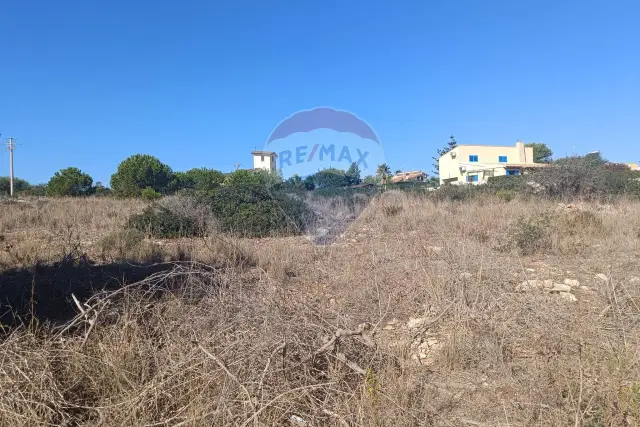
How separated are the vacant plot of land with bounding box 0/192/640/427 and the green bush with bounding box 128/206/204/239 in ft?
13.5

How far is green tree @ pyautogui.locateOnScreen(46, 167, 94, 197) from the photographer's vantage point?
24.5 meters

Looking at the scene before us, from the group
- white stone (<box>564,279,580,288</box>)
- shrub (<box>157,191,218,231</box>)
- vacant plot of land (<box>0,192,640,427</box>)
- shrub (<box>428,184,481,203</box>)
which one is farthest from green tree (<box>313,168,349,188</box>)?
white stone (<box>564,279,580,288</box>)

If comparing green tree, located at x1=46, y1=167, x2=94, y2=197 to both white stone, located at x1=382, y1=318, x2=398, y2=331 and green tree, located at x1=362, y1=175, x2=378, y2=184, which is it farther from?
white stone, located at x1=382, y1=318, x2=398, y2=331

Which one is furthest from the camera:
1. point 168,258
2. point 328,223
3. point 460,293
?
point 328,223

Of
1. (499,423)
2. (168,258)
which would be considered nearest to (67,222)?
(168,258)

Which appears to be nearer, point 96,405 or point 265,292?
point 96,405

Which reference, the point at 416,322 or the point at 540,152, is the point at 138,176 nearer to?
the point at 416,322

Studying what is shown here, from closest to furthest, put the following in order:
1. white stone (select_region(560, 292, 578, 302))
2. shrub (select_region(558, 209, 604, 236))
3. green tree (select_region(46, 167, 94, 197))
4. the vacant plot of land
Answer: the vacant plot of land < white stone (select_region(560, 292, 578, 302)) < shrub (select_region(558, 209, 604, 236)) < green tree (select_region(46, 167, 94, 197))

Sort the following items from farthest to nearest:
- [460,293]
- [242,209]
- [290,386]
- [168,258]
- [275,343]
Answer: [242,209] → [168,258] → [460,293] → [275,343] → [290,386]

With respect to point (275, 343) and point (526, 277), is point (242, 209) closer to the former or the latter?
point (526, 277)

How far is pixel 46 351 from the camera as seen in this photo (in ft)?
7.82

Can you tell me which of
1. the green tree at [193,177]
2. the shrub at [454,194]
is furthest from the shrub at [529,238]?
the green tree at [193,177]

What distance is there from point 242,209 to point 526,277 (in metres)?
7.01

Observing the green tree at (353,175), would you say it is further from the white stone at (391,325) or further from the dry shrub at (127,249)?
the white stone at (391,325)
